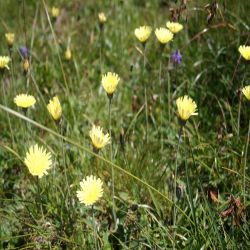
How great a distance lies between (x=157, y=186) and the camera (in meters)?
2.02

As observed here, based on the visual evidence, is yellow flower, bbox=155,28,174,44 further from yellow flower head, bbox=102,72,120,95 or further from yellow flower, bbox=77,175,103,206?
yellow flower, bbox=77,175,103,206

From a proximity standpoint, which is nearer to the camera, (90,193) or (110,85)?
(90,193)

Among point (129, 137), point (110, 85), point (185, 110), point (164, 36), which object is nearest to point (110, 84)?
point (110, 85)

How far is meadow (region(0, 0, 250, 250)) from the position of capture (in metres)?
1.72

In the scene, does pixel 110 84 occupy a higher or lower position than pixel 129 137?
lower

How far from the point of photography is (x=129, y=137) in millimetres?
2420

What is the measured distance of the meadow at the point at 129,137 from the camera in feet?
5.64

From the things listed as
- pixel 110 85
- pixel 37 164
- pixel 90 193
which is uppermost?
pixel 110 85

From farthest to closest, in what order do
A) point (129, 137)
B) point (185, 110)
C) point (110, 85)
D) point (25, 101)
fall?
point (129, 137), point (25, 101), point (110, 85), point (185, 110)

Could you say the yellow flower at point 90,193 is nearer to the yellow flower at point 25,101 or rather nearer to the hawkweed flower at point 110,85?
the hawkweed flower at point 110,85

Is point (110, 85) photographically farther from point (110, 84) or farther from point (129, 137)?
point (129, 137)

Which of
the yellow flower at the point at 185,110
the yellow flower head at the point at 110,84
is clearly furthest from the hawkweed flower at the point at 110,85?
the yellow flower at the point at 185,110

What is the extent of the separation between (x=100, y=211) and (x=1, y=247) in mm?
423

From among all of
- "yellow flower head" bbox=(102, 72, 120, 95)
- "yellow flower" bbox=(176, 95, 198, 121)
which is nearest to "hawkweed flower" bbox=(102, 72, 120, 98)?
"yellow flower head" bbox=(102, 72, 120, 95)
